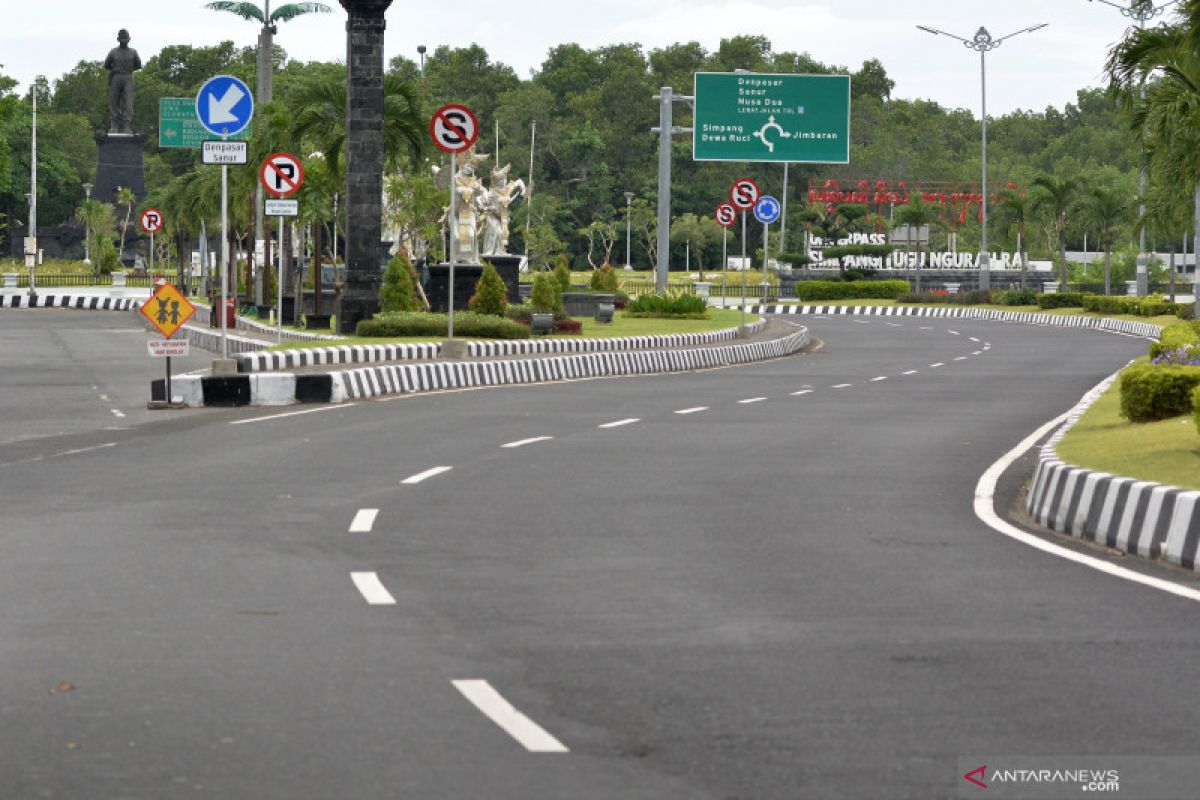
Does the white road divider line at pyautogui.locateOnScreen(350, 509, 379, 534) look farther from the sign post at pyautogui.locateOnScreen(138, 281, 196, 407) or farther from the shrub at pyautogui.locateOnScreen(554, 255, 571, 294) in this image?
the shrub at pyautogui.locateOnScreen(554, 255, 571, 294)

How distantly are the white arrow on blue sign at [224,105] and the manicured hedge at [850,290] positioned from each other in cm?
7304

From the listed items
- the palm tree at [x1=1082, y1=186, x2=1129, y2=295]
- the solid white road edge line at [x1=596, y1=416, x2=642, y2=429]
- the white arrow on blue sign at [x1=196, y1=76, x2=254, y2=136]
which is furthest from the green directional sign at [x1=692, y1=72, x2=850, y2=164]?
the solid white road edge line at [x1=596, y1=416, x2=642, y2=429]

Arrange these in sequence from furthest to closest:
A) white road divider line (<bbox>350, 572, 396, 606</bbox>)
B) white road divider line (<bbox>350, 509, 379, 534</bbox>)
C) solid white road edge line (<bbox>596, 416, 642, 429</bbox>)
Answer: solid white road edge line (<bbox>596, 416, 642, 429</bbox>)
white road divider line (<bbox>350, 509, 379, 534</bbox>)
white road divider line (<bbox>350, 572, 396, 606</bbox>)

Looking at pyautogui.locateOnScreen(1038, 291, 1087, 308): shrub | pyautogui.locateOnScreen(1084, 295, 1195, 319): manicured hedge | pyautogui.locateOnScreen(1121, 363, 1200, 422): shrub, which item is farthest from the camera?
pyautogui.locateOnScreen(1038, 291, 1087, 308): shrub

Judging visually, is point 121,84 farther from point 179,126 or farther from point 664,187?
point 664,187

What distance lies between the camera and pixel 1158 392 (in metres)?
20.0

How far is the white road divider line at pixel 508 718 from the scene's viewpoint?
23.7ft

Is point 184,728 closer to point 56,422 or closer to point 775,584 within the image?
point 775,584

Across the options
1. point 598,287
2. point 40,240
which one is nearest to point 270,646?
point 598,287

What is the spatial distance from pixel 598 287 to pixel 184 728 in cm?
6441

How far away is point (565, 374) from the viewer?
36469 millimetres

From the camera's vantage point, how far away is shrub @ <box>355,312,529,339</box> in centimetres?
4031

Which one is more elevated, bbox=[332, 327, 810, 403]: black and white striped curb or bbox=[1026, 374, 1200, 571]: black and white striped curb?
bbox=[1026, 374, 1200, 571]: black and white striped curb

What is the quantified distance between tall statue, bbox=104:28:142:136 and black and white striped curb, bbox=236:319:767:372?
82226 mm
